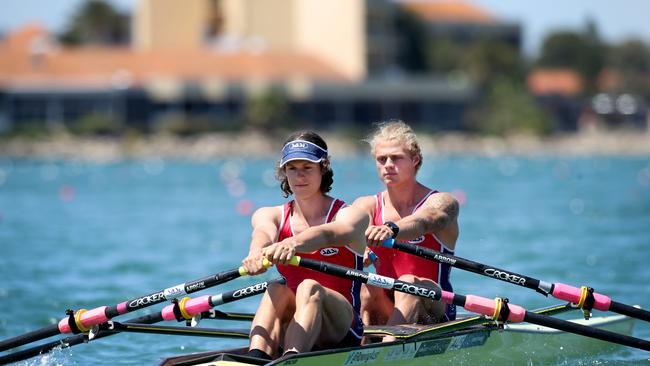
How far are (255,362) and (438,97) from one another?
250ft

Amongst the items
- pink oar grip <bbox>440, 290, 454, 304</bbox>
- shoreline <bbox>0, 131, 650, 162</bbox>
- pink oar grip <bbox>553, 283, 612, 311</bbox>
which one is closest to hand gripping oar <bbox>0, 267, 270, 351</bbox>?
pink oar grip <bbox>440, 290, 454, 304</bbox>

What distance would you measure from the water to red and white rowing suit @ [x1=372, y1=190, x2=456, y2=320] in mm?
1645

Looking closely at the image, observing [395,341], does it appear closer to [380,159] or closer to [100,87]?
[380,159]

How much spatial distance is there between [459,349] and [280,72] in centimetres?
6979

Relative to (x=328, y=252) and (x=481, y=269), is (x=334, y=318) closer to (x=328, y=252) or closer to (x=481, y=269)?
(x=328, y=252)

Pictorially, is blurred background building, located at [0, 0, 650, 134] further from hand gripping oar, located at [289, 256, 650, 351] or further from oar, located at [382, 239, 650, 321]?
hand gripping oar, located at [289, 256, 650, 351]

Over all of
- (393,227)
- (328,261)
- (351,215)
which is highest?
(393,227)

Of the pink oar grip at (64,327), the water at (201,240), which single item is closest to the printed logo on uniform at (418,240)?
the water at (201,240)

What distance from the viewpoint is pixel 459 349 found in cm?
878

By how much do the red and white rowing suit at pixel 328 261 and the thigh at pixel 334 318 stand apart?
13 cm

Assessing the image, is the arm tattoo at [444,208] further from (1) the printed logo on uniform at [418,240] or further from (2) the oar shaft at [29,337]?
(2) the oar shaft at [29,337]

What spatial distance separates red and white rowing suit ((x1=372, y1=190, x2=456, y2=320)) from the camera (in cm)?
905

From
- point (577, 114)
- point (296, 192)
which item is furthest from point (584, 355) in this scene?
point (577, 114)

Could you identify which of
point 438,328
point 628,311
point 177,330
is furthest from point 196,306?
point 628,311
